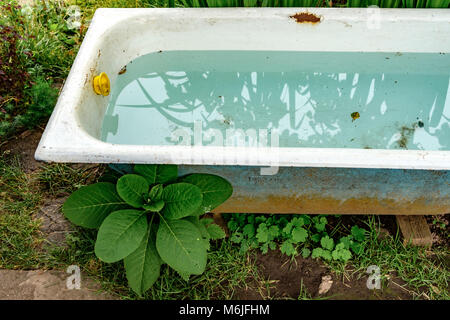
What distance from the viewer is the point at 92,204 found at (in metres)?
1.38

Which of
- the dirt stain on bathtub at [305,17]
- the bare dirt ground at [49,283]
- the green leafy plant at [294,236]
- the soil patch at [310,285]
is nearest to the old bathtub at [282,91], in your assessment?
the dirt stain on bathtub at [305,17]

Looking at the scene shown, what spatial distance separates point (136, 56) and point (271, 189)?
1.00m

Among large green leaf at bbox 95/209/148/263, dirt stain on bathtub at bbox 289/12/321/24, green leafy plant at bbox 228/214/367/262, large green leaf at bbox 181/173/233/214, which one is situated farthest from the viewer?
dirt stain on bathtub at bbox 289/12/321/24

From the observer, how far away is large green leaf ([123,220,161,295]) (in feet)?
4.43

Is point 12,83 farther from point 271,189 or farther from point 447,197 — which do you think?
point 447,197

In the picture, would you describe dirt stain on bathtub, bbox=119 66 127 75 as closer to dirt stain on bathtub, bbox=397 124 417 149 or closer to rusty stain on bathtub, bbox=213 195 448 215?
rusty stain on bathtub, bbox=213 195 448 215

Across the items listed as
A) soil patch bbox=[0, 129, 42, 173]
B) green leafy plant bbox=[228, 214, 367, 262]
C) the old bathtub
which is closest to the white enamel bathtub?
the old bathtub

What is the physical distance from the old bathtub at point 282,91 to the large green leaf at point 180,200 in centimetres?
9

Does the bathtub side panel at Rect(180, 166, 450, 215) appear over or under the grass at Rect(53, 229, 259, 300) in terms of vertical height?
over

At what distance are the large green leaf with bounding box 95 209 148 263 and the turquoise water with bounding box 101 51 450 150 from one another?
54 centimetres

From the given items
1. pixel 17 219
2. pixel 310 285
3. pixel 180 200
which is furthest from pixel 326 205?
pixel 17 219

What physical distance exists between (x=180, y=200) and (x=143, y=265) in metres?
0.26

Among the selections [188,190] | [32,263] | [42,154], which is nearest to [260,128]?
[188,190]

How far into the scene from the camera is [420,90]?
79.2 inches
